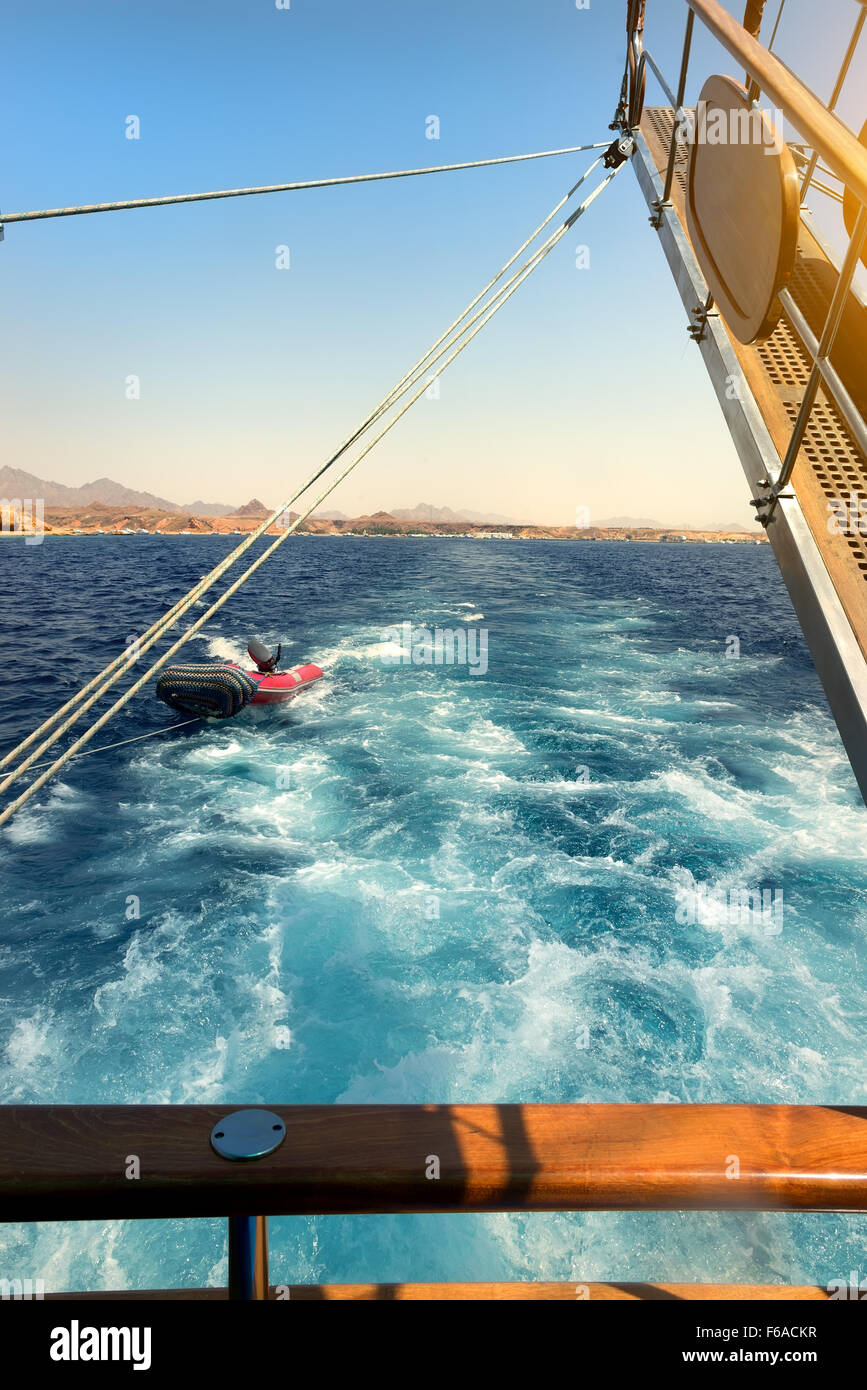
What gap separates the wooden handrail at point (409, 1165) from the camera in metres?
1.21

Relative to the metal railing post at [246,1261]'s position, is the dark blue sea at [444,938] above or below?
below

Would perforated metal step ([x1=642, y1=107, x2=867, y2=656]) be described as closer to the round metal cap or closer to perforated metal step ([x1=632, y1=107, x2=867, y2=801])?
perforated metal step ([x1=632, y1=107, x2=867, y2=801])

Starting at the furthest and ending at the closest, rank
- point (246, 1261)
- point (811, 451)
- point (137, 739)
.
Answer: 1. point (137, 739)
2. point (811, 451)
3. point (246, 1261)

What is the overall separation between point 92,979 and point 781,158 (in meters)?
10.3

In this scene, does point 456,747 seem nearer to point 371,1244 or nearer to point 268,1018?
point 268,1018

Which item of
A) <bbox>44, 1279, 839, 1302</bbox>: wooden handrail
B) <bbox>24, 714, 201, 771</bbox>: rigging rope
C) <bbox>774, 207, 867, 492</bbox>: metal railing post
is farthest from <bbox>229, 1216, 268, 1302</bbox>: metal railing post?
<bbox>24, 714, 201, 771</bbox>: rigging rope

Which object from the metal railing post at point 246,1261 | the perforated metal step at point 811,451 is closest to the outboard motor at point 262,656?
the perforated metal step at point 811,451

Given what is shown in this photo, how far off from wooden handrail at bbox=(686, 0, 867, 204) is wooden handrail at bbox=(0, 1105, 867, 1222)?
2.09 metres

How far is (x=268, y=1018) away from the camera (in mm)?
7910

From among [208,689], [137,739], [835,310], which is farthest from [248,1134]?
[137,739]

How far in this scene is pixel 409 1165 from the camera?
125 centimetres

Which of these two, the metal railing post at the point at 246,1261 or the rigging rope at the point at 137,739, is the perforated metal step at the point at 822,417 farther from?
the rigging rope at the point at 137,739

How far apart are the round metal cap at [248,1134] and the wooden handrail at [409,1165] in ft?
0.06

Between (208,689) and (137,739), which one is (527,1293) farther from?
(137,739)
